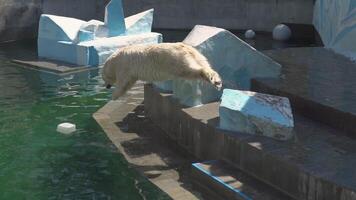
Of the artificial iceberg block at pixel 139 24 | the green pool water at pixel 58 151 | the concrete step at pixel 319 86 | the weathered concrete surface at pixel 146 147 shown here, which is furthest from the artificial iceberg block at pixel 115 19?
the concrete step at pixel 319 86

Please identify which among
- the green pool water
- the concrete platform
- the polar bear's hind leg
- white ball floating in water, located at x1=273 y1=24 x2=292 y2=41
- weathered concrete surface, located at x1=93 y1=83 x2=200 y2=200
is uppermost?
the polar bear's hind leg

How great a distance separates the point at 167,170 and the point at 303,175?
2.29 metres

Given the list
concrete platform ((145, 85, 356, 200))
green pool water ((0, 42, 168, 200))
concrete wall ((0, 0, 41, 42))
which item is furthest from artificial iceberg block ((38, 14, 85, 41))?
concrete platform ((145, 85, 356, 200))

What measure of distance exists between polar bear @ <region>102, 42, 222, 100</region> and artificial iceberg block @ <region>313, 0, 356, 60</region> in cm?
407

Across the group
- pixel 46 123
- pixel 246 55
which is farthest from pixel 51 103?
pixel 246 55

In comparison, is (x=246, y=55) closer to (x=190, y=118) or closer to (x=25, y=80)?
(x=190, y=118)

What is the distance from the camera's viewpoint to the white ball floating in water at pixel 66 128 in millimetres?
8852

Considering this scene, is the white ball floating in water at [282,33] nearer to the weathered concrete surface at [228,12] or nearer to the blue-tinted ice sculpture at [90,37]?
the weathered concrete surface at [228,12]

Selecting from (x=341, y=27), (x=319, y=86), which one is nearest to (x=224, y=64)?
(x=319, y=86)

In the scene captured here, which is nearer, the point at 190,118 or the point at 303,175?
the point at 303,175

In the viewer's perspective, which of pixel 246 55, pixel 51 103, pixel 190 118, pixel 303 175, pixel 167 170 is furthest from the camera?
pixel 51 103

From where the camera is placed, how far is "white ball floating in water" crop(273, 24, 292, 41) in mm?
19375

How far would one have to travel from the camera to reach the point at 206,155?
7215 millimetres

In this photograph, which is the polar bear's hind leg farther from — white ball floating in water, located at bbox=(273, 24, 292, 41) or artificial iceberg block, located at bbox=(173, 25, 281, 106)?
white ball floating in water, located at bbox=(273, 24, 292, 41)
